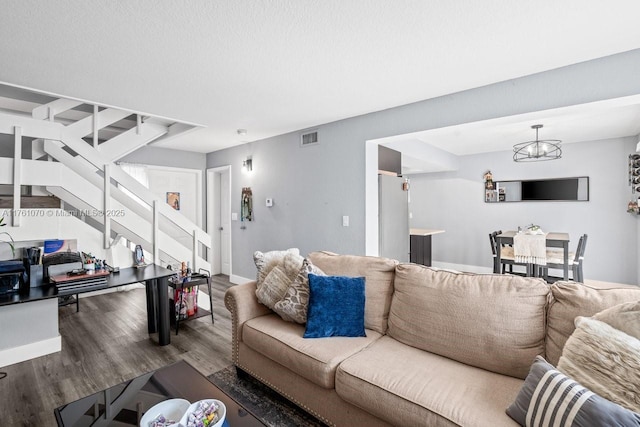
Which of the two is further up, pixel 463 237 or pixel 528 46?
pixel 528 46

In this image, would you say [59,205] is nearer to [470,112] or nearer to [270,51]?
[270,51]

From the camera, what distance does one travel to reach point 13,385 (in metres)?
2.33

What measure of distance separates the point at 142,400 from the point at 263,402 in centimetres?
86

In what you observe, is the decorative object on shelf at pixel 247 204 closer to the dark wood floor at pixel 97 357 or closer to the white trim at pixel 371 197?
the dark wood floor at pixel 97 357

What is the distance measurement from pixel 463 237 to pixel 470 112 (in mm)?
4205

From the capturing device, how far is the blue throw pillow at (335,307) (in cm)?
206

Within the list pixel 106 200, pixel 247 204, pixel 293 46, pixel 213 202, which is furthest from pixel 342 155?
pixel 213 202

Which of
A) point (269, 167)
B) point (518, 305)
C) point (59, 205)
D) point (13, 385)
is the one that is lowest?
point (13, 385)

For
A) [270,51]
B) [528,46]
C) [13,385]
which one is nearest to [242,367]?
[13,385]

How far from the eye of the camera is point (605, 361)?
1.19m

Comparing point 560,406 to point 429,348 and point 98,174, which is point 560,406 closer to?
point 429,348

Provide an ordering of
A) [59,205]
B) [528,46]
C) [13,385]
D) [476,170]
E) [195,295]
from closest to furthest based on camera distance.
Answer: [528,46] < [13,385] < [195,295] < [59,205] < [476,170]

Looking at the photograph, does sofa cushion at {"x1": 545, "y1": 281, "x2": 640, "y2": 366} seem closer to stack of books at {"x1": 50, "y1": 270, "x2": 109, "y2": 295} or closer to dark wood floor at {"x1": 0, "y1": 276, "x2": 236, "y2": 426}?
dark wood floor at {"x1": 0, "y1": 276, "x2": 236, "y2": 426}

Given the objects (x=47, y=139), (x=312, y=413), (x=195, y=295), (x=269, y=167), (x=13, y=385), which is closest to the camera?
(x=312, y=413)
